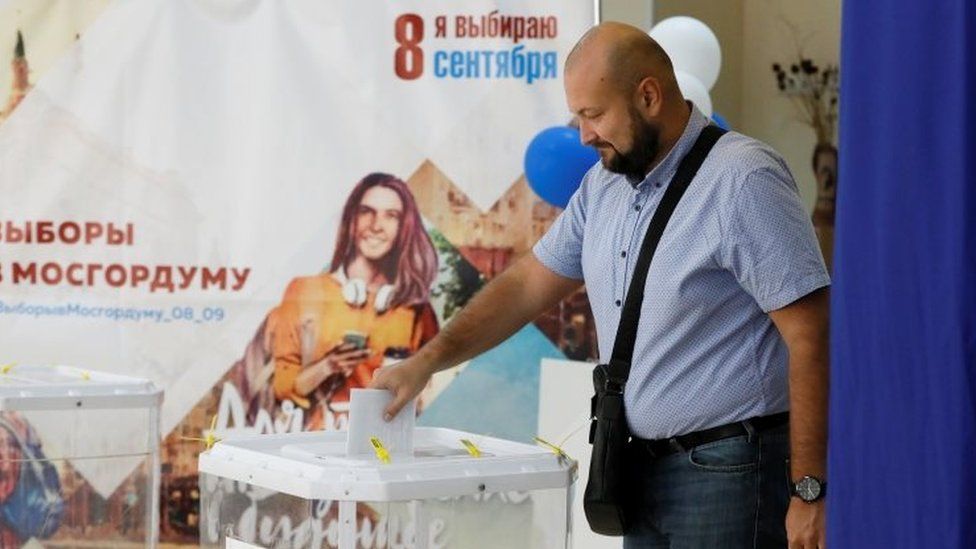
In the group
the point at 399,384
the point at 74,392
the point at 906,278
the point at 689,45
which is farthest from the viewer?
the point at 689,45

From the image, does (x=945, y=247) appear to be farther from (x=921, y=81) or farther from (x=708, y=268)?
(x=708, y=268)

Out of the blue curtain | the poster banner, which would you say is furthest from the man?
the poster banner

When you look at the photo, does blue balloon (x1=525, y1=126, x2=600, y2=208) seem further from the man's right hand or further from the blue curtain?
the blue curtain

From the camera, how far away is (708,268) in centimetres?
230

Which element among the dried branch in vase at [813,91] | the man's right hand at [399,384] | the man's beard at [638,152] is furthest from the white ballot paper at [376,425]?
the dried branch in vase at [813,91]

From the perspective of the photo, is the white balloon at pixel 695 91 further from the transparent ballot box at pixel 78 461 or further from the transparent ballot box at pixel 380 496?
the transparent ballot box at pixel 380 496

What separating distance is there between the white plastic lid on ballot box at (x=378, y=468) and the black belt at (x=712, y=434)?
0.17 meters

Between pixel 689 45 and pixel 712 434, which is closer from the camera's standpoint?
pixel 712 434

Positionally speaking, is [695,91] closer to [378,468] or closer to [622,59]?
[622,59]

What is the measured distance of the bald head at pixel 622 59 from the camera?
238 cm

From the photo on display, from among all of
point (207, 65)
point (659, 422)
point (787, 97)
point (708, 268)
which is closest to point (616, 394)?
point (659, 422)

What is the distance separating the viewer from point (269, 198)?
4594 millimetres

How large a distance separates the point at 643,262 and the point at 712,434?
287 millimetres

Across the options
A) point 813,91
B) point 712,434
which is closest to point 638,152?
point 712,434
